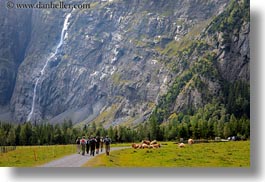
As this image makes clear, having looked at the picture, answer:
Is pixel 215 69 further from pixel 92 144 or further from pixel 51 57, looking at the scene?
pixel 92 144

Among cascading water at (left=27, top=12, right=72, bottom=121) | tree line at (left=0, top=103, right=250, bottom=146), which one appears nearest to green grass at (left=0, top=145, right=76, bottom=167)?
tree line at (left=0, top=103, right=250, bottom=146)

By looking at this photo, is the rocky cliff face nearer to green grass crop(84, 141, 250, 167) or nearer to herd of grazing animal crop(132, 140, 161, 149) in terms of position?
herd of grazing animal crop(132, 140, 161, 149)

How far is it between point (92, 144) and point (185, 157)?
149 inches

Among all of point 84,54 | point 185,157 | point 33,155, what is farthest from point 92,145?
point 84,54

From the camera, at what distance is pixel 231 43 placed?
1080 inches

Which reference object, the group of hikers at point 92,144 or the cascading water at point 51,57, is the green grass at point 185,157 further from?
the cascading water at point 51,57

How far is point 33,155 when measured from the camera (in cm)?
2102

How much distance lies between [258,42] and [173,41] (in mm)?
11898

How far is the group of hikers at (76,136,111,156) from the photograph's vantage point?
21094 mm

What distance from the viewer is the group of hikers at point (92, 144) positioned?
69.2ft

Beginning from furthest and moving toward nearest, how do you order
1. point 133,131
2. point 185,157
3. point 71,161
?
point 133,131 → point 71,161 → point 185,157

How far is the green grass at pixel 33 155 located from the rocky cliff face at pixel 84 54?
10.00 ft

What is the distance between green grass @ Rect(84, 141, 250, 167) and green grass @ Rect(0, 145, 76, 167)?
141cm

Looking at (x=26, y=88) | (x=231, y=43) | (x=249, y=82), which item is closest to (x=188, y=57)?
(x=231, y=43)
